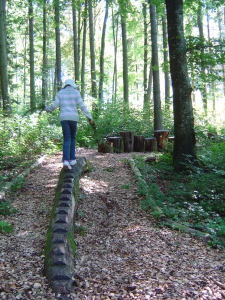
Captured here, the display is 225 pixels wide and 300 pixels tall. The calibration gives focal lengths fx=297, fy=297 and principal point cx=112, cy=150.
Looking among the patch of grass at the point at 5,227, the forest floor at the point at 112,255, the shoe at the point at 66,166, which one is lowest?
→ the forest floor at the point at 112,255

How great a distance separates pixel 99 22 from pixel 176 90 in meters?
23.8

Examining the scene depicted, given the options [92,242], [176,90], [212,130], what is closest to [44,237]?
[92,242]

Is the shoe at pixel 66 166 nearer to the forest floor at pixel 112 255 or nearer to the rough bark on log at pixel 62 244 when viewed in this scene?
the forest floor at pixel 112 255

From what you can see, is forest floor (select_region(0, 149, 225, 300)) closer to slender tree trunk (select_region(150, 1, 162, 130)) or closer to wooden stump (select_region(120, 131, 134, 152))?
wooden stump (select_region(120, 131, 134, 152))

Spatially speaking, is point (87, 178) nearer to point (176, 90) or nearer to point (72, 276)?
point (176, 90)

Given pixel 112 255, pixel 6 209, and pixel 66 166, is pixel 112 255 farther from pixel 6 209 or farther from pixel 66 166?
pixel 66 166

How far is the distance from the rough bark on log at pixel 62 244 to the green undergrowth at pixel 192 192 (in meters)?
1.57

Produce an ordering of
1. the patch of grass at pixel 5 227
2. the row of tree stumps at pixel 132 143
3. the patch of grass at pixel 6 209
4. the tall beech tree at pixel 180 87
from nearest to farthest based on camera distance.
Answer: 1. the patch of grass at pixel 5 227
2. the patch of grass at pixel 6 209
3. the tall beech tree at pixel 180 87
4. the row of tree stumps at pixel 132 143

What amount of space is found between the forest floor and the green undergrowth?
0.42 metres

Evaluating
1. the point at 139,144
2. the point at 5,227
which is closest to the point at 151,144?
the point at 139,144

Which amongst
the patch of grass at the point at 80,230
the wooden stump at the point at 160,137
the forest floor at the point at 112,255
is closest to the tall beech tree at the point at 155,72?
the wooden stump at the point at 160,137

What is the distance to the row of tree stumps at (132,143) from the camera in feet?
36.2

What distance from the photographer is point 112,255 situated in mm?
4000

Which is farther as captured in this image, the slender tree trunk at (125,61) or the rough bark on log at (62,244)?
the slender tree trunk at (125,61)
